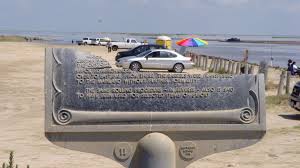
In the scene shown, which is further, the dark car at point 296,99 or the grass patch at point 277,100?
the grass patch at point 277,100

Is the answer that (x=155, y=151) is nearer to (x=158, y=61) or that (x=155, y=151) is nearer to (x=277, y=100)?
(x=277, y=100)

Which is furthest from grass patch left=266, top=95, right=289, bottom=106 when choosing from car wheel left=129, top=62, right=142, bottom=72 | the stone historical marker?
car wheel left=129, top=62, right=142, bottom=72

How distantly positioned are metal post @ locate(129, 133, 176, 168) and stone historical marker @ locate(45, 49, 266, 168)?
0.01 metres

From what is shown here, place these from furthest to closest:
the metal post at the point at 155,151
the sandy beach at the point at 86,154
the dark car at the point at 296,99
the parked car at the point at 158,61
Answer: the parked car at the point at 158,61 < the dark car at the point at 296,99 < the sandy beach at the point at 86,154 < the metal post at the point at 155,151

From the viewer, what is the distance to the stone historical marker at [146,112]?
253 inches

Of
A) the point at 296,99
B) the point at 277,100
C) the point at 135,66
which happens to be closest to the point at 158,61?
the point at 135,66

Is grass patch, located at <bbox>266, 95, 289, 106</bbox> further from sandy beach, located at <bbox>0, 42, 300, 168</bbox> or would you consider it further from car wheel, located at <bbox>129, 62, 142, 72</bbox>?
car wheel, located at <bbox>129, 62, 142, 72</bbox>

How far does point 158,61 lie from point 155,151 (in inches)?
1010

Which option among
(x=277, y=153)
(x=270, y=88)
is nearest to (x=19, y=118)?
(x=277, y=153)

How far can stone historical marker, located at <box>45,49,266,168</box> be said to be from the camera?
6422mm

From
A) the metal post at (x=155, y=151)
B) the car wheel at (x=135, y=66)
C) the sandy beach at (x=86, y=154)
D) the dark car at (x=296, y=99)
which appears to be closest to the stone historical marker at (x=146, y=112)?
the metal post at (x=155, y=151)

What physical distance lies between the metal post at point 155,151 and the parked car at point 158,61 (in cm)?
2519

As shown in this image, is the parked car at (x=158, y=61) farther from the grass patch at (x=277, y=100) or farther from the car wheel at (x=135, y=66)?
the grass patch at (x=277, y=100)

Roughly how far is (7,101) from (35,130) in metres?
5.59
